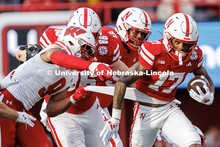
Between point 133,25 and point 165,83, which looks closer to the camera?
point 165,83

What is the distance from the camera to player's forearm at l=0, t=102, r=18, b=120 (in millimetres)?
4211

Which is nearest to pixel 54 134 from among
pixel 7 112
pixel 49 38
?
pixel 7 112

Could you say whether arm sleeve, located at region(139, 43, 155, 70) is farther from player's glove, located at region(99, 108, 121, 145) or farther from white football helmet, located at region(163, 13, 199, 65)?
player's glove, located at region(99, 108, 121, 145)

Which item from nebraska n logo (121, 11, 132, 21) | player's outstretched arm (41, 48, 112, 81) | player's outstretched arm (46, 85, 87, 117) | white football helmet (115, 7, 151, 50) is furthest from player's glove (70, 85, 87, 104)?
nebraska n logo (121, 11, 132, 21)

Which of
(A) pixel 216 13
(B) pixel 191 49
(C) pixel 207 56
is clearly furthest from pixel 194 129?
(A) pixel 216 13

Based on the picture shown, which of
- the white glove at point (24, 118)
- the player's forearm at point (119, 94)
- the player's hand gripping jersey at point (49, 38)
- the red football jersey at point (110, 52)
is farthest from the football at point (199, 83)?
the white glove at point (24, 118)

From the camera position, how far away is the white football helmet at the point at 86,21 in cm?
533

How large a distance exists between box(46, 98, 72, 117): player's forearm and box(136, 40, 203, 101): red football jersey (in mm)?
739

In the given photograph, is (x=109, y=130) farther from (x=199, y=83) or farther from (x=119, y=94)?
(x=199, y=83)

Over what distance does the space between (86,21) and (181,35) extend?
106cm

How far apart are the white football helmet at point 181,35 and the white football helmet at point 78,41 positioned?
2.33ft

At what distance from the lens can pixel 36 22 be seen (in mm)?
7309

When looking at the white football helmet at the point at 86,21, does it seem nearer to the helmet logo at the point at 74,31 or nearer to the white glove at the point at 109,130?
the helmet logo at the point at 74,31

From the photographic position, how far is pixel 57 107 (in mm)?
4730
